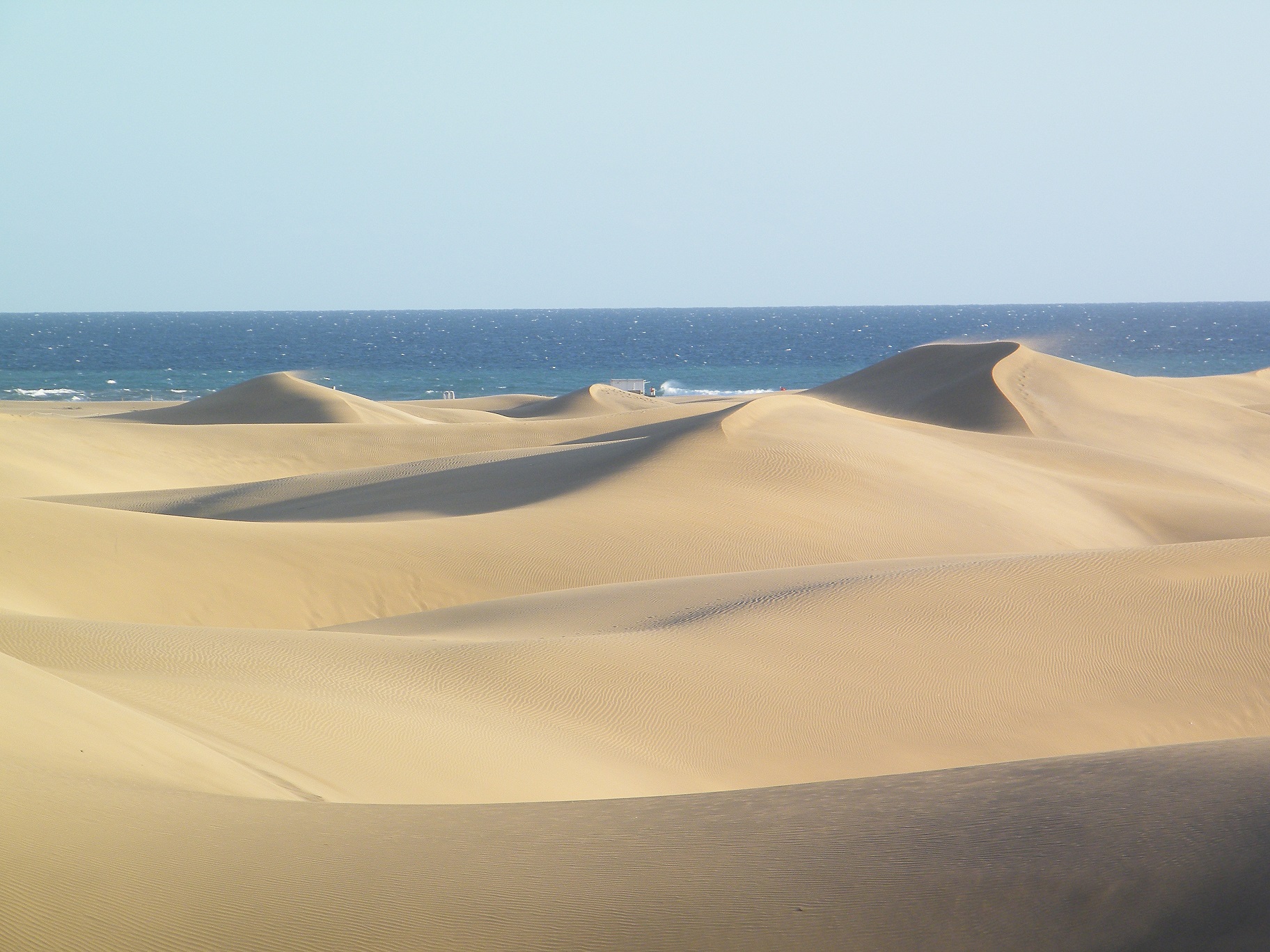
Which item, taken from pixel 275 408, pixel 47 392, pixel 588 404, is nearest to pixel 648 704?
pixel 275 408

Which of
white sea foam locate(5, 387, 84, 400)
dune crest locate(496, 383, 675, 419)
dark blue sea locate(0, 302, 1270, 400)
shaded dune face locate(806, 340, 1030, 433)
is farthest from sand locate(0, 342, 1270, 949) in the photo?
dark blue sea locate(0, 302, 1270, 400)

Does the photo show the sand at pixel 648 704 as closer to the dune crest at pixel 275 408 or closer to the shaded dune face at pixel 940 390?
the shaded dune face at pixel 940 390

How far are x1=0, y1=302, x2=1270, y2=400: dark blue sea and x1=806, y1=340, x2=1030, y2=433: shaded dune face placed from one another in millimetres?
23807

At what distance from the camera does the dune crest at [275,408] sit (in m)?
30.7

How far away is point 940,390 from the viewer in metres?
28.2

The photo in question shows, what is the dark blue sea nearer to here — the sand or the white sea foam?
the white sea foam

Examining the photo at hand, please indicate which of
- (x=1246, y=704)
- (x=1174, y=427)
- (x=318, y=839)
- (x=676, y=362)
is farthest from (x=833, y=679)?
(x=676, y=362)

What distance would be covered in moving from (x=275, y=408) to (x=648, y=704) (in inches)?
1060

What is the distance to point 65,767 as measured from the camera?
11.8 feet

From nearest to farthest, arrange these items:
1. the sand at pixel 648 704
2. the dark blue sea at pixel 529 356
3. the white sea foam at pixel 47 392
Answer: the sand at pixel 648 704 < the white sea foam at pixel 47 392 < the dark blue sea at pixel 529 356

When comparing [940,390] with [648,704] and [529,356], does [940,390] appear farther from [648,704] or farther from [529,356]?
[529,356]

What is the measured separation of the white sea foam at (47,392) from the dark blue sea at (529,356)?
9 centimetres

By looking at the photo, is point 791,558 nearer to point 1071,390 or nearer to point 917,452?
point 917,452

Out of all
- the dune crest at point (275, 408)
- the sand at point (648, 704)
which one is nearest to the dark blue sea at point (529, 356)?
the dune crest at point (275, 408)
